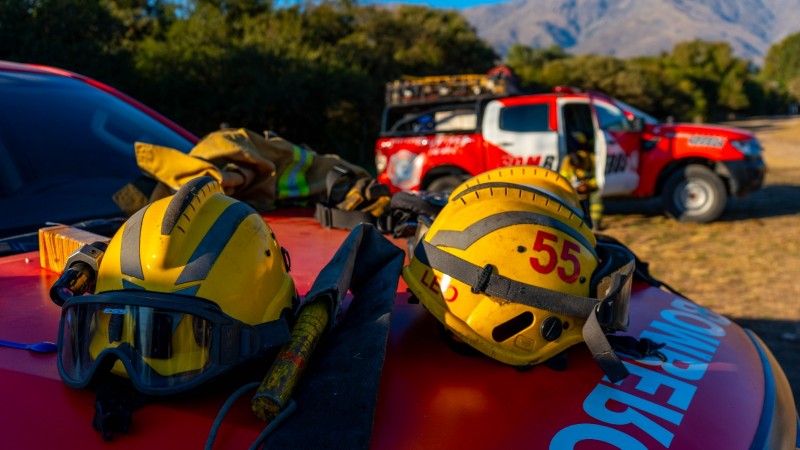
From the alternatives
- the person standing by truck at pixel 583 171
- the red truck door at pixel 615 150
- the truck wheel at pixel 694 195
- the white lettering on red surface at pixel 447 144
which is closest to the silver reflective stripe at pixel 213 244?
the person standing by truck at pixel 583 171

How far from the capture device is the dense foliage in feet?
41.2

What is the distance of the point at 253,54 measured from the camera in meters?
15.9

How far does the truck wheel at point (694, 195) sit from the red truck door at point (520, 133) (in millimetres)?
1908

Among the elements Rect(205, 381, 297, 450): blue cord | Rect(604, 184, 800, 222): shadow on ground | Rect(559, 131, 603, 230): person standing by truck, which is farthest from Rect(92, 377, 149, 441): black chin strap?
Rect(604, 184, 800, 222): shadow on ground

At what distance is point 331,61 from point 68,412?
18.0m

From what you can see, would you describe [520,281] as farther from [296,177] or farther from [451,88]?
[451,88]

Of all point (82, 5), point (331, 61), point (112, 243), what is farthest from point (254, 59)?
point (112, 243)

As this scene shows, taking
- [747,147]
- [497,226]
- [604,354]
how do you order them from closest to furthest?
1. [604,354]
2. [497,226]
3. [747,147]

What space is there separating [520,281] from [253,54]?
1569 cm

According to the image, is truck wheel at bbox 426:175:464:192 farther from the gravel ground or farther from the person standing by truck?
the gravel ground

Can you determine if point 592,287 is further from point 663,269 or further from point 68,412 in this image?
point 663,269

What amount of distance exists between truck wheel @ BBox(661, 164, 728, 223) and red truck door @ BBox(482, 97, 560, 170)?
6.26 ft

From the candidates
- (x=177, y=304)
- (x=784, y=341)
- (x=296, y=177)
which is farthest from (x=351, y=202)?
(x=784, y=341)

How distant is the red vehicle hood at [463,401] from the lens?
42.9 inches
